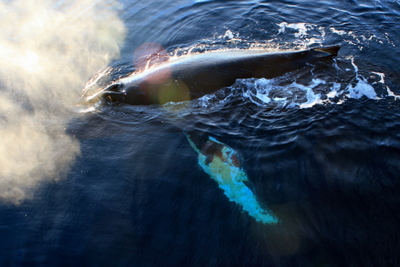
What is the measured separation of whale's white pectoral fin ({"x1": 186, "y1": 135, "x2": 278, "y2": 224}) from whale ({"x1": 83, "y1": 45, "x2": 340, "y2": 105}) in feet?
7.85

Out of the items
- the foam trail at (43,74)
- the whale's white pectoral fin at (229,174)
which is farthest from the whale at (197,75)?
the whale's white pectoral fin at (229,174)

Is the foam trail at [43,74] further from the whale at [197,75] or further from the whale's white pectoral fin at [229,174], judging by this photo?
the whale's white pectoral fin at [229,174]

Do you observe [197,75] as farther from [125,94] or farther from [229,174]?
[229,174]

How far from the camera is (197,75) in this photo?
11812 millimetres

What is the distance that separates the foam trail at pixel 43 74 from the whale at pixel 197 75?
1944 mm

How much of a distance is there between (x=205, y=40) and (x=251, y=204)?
32.6ft

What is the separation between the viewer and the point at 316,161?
29.1 feet

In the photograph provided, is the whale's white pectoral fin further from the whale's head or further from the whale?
the whale's head

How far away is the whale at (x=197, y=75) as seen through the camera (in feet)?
38.4

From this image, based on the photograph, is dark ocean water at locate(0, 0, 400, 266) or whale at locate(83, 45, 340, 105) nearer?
dark ocean water at locate(0, 0, 400, 266)

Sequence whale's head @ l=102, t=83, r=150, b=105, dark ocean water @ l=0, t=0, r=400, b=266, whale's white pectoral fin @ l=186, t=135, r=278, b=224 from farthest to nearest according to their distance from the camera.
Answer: whale's head @ l=102, t=83, r=150, b=105 < whale's white pectoral fin @ l=186, t=135, r=278, b=224 < dark ocean water @ l=0, t=0, r=400, b=266

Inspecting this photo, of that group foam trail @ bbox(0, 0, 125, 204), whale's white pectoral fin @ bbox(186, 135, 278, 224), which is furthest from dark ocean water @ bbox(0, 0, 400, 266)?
foam trail @ bbox(0, 0, 125, 204)

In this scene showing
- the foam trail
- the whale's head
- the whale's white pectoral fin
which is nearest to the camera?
the whale's white pectoral fin

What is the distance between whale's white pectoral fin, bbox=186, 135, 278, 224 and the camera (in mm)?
7887
